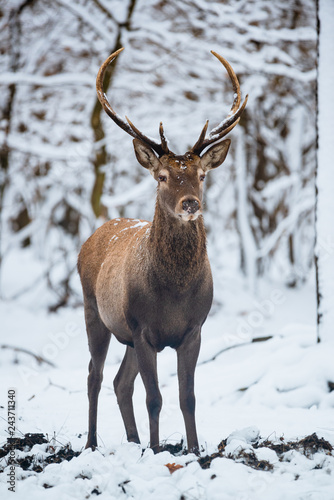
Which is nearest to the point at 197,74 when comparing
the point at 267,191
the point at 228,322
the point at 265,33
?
the point at 267,191

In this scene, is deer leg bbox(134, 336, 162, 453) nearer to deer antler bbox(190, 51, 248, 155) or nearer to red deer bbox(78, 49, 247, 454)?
red deer bbox(78, 49, 247, 454)

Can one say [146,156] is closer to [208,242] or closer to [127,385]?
[127,385]

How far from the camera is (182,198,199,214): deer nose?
3770 mm

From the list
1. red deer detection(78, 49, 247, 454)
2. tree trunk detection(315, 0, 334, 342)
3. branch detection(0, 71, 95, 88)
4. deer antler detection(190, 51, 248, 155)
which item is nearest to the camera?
red deer detection(78, 49, 247, 454)

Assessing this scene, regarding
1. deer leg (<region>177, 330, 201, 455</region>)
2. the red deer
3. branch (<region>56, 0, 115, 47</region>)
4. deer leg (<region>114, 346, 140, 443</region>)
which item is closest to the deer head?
the red deer

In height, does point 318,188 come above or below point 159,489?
above

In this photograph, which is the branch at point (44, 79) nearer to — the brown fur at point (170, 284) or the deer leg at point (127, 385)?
the brown fur at point (170, 284)

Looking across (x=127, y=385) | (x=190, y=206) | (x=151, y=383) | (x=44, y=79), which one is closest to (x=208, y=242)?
(x=44, y=79)

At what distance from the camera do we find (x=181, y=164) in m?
4.08

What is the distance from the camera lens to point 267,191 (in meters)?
11.6

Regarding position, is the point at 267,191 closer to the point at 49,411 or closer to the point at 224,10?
the point at 224,10

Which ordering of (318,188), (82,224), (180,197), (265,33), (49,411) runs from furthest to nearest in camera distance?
(82,224) → (265,33) → (318,188) → (49,411) → (180,197)

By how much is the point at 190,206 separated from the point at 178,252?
443mm

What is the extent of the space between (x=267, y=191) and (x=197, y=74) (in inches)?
134
